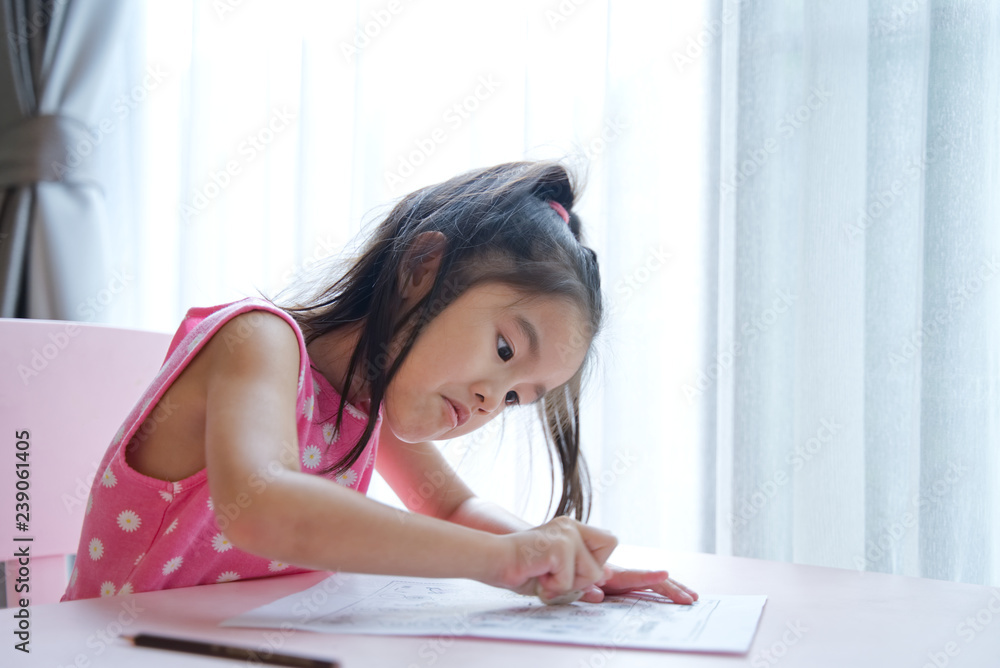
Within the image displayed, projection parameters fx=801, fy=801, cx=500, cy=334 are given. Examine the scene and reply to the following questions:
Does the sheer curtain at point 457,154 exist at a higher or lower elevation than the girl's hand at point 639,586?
higher

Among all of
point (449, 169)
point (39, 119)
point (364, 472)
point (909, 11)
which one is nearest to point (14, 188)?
point (39, 119)

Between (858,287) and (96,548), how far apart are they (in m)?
0.98

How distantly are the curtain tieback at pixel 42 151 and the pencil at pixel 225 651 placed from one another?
1393 mm

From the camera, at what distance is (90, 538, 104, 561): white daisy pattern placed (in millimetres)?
707

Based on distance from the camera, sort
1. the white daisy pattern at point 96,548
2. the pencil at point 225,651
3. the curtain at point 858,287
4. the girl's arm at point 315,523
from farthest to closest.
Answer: the curtain at point 858,287 → the white daisy pattern at point 96,548 → the girl's arm at point 315,523 → the pencil at point 225,651

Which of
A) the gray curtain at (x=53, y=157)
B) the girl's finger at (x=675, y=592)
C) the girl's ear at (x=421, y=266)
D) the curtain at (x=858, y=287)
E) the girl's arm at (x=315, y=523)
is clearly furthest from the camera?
the gray curtain at (x=53, y=157)

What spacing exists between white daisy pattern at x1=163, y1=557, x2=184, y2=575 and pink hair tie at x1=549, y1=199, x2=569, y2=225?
0.51 metres

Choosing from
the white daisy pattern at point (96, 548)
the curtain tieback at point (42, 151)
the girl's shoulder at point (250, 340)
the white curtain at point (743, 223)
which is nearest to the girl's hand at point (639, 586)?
the girl's shoulder at point (250, 340)

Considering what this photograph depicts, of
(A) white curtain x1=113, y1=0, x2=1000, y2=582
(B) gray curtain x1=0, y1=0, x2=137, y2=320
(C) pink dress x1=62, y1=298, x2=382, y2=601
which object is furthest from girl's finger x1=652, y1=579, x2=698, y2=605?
(B) gray curtain x1=0, y1=0, x2=137, y2=320

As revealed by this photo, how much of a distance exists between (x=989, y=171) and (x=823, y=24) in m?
0.31

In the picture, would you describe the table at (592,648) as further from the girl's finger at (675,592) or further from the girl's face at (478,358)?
the girl's face at (478,358)

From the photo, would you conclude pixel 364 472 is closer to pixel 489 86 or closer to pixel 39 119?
pixel 489 86

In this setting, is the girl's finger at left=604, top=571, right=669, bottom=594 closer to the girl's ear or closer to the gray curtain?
the girl's ear

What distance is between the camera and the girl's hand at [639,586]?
61cm
